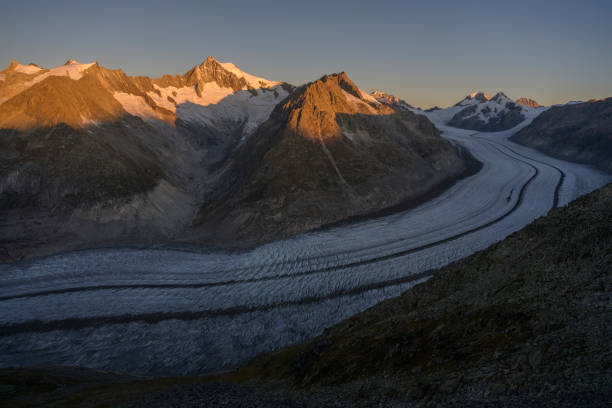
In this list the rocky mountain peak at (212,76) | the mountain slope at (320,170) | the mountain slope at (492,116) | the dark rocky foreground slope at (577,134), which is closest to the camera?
the mountain slope at (320,170)

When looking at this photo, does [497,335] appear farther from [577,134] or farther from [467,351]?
[577,134]

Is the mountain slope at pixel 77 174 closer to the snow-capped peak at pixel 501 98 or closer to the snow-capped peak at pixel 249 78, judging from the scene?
the snow-capped peak at pixel 249 78

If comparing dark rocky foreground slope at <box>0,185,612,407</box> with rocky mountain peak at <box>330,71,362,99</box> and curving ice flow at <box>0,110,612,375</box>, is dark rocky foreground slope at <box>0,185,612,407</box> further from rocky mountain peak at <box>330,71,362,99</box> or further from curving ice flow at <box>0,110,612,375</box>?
rocky mountain peak at <box>330,71,362,99</box>

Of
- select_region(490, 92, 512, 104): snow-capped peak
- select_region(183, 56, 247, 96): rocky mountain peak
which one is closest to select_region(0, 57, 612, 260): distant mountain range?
select_region(183, 56, 247, 96): rocky mountain peak

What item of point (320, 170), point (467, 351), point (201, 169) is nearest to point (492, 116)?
point (201, 169)

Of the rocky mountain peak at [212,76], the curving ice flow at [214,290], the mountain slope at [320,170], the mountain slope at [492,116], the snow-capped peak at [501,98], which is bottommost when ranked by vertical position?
the curving ice flow at [214,290]

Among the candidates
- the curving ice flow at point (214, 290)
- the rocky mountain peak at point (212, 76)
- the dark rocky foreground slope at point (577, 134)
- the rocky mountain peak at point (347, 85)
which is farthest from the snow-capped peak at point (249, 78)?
the curving ice flow at point (214, 290)

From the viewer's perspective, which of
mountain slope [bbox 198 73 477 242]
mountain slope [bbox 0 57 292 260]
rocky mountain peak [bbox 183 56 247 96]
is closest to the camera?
mountain slope [bbox 0 57 292 260]
